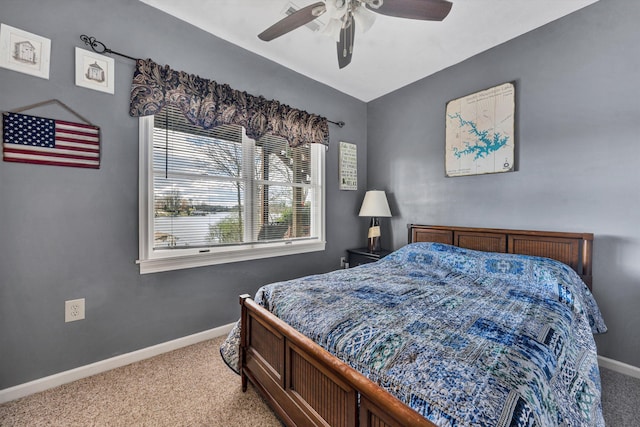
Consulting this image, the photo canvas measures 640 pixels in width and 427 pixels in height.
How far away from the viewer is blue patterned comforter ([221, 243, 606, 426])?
779mm

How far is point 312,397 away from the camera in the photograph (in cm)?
114

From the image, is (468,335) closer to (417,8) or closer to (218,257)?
(417,8)

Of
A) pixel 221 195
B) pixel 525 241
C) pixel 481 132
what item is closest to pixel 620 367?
pixel 525 241

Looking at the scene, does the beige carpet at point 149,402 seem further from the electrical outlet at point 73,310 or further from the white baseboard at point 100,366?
the electrical outlet at point 73,310

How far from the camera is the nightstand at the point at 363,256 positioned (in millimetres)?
3098

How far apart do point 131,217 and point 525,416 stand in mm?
2411

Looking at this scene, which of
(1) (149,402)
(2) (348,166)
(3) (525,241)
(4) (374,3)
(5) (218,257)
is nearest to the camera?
(4) (374,3)

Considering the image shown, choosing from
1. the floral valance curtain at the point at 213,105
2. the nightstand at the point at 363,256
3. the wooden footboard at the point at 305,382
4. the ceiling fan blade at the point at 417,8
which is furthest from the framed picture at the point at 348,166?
the wooden footboard at the point at 305,382

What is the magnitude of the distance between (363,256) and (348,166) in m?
1.18

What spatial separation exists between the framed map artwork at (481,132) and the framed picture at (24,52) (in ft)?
10.9

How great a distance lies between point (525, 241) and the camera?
2.27 metres

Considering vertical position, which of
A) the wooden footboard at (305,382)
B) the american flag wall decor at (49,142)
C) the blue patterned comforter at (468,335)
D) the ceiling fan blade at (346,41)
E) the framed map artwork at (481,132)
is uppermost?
the ceiling fan blade at (346,41)

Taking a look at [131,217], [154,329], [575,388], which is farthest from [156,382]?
[575,388]

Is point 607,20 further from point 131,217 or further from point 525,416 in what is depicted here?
point 131,217
